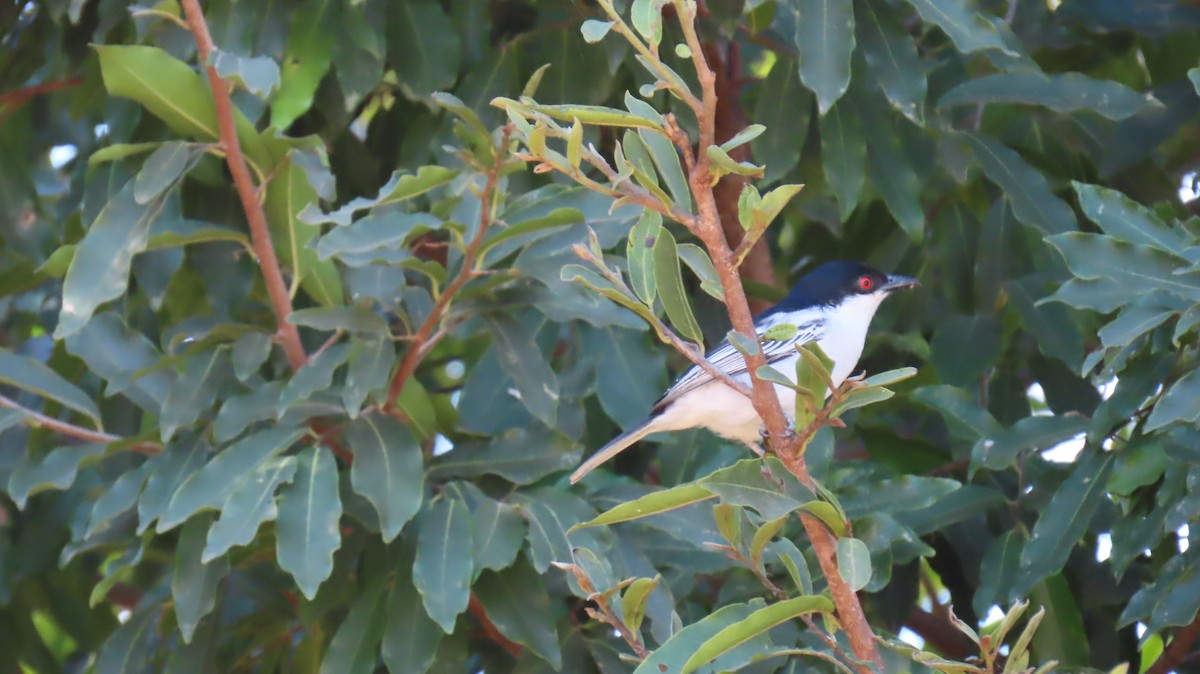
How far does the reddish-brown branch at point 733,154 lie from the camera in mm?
4965

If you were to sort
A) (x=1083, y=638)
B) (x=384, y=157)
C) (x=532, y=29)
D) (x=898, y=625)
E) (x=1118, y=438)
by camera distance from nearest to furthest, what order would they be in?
(x=1118, y=438), (x=1083, y=638), (x=898, y=625), (x=532, y=29), (x=384, y=157)

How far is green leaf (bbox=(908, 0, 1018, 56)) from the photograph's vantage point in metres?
3.76

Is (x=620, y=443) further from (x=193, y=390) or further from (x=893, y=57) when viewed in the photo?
(x=893, y=57)

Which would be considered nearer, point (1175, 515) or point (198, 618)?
point (1175, 515)

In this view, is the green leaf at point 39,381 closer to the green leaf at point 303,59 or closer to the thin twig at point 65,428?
the thin twig at point 65,428

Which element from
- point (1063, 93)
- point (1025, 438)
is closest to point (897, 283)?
point (1063, 93)

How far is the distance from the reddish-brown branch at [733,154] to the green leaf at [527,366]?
3.51 feet

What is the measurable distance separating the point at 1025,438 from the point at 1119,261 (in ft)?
1.90

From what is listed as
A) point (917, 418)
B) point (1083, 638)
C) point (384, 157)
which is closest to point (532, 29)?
point (384, 157)

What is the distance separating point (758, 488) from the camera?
2562mm

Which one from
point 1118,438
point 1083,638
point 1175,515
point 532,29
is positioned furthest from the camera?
point 532,29

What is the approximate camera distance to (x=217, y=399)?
4656 millimetres

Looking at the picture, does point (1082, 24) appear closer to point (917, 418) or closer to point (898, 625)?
point (917, 418)

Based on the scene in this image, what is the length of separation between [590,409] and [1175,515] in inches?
79.3
